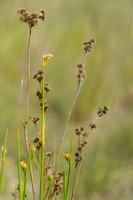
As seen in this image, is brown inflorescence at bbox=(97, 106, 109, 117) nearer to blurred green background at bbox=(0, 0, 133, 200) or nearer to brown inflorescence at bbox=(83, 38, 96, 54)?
brown inflorescence at bbox=(83, 38, 96, 54)

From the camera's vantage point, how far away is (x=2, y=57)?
4715mm

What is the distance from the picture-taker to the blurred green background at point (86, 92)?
9.21 ft

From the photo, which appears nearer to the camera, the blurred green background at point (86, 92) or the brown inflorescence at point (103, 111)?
the brown inflorescence at point (103, 111)

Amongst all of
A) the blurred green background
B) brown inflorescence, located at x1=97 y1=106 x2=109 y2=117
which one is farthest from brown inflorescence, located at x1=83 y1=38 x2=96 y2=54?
the blurred green background

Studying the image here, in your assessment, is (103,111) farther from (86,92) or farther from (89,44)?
(86,92)

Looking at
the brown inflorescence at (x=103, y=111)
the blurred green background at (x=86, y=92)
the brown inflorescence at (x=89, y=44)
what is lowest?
the brown inflorescence at (x=103, y=111)

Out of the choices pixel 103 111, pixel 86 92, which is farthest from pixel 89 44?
pixel 86 92

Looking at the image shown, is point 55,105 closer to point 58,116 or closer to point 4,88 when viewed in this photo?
point 58,116

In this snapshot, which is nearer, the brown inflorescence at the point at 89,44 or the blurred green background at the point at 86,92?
the brown inflorescence at the point at 89,44

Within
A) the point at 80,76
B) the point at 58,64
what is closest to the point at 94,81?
the point at 58,64

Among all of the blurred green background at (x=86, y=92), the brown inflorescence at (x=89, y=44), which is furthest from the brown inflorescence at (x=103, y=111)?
the blurred green background at (x=86, y=92)

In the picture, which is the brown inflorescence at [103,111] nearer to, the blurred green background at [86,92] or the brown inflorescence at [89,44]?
the brown inflorescence at [89,44]

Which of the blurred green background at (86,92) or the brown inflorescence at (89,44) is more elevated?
the blurred green background at (86,92)

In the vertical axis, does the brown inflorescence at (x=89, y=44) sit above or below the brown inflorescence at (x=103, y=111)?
above
